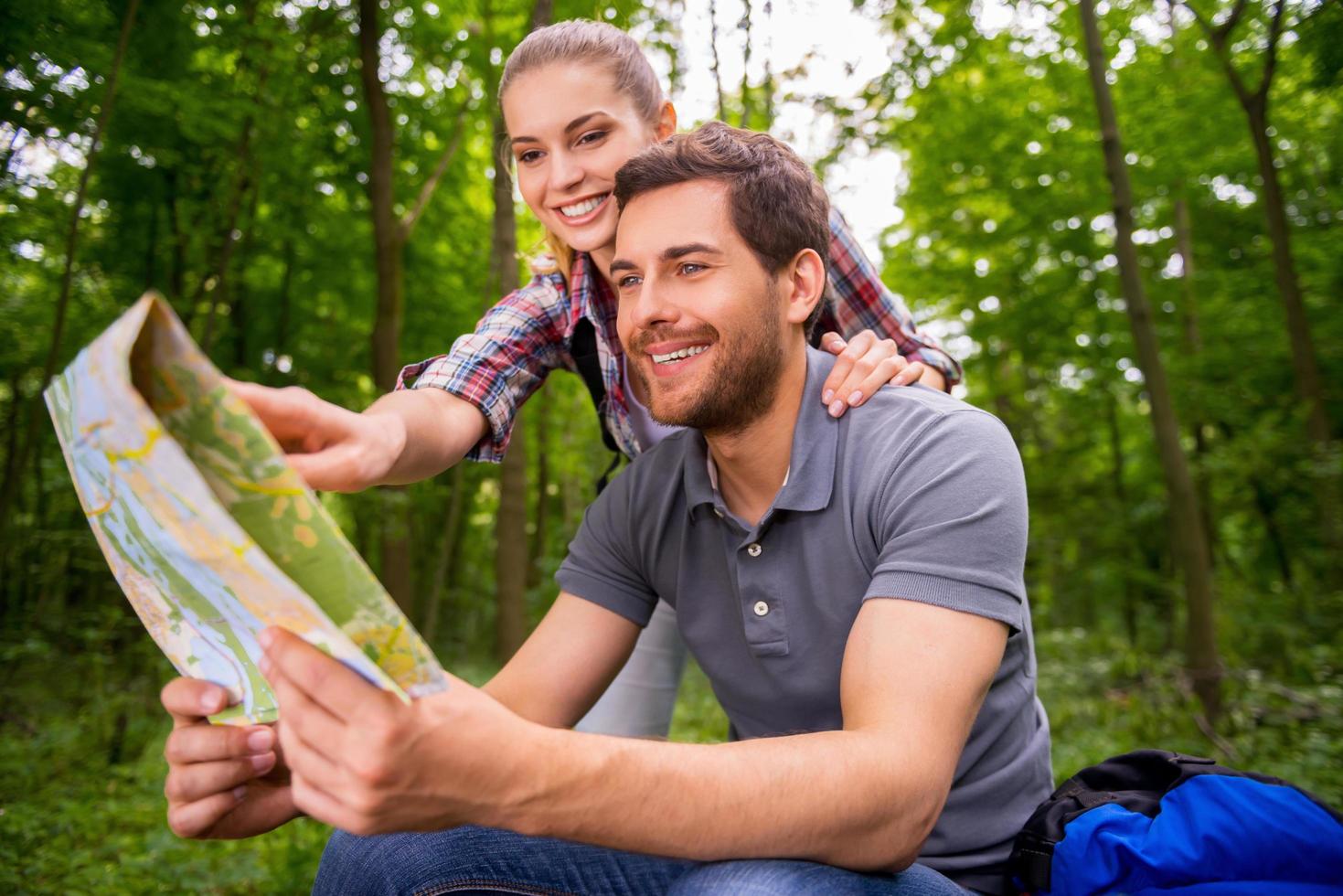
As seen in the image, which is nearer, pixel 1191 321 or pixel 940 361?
pixel 940 361

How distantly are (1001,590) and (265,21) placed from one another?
7.89m

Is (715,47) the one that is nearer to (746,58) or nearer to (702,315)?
(746,58)

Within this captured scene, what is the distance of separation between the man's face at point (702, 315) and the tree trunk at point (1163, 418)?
5220mm

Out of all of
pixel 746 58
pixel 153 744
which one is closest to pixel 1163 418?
pixel 746 58

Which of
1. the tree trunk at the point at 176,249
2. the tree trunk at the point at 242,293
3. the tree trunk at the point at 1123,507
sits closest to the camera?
the tree trunk at the point at 176,249

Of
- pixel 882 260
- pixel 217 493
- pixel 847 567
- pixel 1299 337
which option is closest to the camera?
pixel 217 493

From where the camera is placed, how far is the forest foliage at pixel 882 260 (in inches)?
227

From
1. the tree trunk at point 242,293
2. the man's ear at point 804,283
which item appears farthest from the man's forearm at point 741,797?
the tree trunk at point 242,293

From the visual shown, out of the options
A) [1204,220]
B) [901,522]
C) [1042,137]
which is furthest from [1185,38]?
[901,522]

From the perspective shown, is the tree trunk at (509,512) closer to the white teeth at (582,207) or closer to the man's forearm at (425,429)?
the white teeth at (582,207)

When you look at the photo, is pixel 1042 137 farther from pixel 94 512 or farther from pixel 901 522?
pixel 94 512

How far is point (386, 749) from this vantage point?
3.34ft

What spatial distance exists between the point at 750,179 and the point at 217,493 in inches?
55.1

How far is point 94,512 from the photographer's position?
1.15 meters
